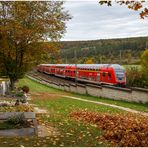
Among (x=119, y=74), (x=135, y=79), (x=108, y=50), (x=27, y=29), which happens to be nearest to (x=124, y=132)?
(x=27, y=29)

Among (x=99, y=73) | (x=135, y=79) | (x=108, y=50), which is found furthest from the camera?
(x=108, y=50)

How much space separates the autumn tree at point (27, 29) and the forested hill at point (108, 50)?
11361cm

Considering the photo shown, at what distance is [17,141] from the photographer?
41.0 feet

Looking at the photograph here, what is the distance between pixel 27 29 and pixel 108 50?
5628 inches

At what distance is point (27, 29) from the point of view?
3875 cm

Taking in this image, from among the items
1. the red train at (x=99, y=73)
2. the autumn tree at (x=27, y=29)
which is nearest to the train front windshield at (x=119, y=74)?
the red train at (x=99, y=73)

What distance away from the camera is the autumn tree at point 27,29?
3869 cm

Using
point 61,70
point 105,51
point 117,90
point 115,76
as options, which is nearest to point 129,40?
point 105,51

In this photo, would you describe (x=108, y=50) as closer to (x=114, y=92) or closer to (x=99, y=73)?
(x=99, y=73)

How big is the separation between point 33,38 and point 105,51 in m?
144

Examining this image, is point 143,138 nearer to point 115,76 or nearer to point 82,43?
point 115,76

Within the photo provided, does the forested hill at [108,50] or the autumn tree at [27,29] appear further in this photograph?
the forested hill at [108,50]

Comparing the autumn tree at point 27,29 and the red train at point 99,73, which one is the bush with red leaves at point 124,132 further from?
the red train at point 99,73

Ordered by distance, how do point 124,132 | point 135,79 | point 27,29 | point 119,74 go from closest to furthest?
point 124,132
point 27,29
point 119,74
point 135,79
